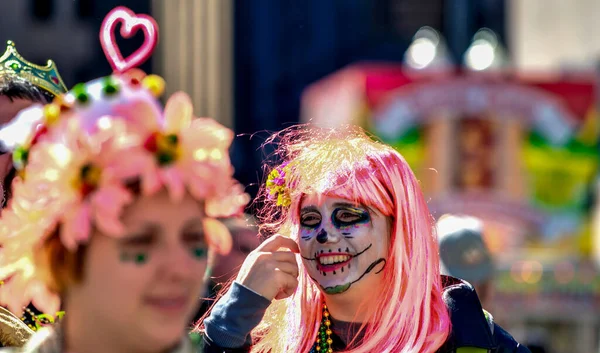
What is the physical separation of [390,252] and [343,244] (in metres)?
0.13

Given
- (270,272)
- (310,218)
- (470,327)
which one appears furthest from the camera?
(310,218)

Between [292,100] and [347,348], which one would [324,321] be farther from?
[292,100]

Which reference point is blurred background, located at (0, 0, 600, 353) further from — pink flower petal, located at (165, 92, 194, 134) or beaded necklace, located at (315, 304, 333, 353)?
pink flower petal, located at (165, 92, 194, 134)

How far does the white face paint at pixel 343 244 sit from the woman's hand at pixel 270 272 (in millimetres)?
116

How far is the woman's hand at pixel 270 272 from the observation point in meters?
2.79

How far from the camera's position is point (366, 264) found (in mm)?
3025

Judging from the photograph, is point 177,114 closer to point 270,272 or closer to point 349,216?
point 270,272

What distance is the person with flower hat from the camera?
1.86 m

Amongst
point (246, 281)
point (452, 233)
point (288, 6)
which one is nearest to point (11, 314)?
point (246, 281)

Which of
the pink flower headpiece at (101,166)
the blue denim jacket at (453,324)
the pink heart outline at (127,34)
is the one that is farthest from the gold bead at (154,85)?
the blue denim jacket at (453,324)

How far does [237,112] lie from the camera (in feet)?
87.4

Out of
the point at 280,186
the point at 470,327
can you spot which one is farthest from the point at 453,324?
the point at 280,186

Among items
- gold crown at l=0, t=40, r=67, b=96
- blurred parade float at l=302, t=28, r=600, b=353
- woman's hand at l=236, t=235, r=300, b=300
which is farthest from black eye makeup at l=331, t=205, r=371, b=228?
blurred parade float at l=302, t=28, r=600, b=353

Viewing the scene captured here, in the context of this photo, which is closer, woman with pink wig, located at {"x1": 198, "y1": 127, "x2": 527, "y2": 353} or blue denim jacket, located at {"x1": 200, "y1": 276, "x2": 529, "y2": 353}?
blue denim jacket, located at {"x1": 200, "y1": 276, "x2": 529, "y2": 353}
